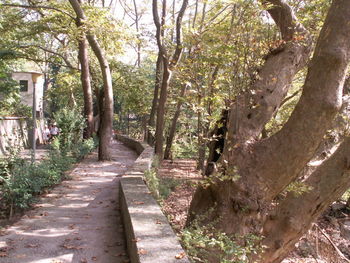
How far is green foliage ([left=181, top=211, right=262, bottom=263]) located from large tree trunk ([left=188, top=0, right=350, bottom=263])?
0.87 ft

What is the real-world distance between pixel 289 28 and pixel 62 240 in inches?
188

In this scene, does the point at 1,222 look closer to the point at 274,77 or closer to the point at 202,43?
the point at 274,77

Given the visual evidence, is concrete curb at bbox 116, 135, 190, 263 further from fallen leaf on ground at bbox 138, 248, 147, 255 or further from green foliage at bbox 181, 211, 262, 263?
green foliage at bbox 181, 211, 262, 263

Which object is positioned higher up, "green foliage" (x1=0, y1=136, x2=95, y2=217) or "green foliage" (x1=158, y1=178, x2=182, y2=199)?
"green foliage" (x1=0, y1=136, x2=95, y2=217)

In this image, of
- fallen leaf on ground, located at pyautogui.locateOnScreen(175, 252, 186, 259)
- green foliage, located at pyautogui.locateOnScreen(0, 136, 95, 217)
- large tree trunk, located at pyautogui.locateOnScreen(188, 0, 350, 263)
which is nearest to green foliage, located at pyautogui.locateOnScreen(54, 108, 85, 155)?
green foliage, located at pyautogui.locateOnScreen(0, 136, 95, 217)

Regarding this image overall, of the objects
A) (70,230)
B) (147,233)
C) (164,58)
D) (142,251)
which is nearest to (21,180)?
(70,230)

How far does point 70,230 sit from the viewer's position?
6215 millimetres

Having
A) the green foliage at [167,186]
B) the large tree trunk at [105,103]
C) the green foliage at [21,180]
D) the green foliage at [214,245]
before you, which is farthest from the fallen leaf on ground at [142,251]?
the large tree trunk at [105,103]

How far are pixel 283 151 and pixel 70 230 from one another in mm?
3723

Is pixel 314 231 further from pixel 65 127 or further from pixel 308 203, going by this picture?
pixel 65 127

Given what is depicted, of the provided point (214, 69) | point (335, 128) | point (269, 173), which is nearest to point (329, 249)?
point (335, 128)

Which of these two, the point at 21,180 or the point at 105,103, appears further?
the point at 105,103

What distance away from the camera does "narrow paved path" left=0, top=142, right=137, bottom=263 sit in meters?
5.09

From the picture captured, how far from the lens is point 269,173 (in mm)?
4922
